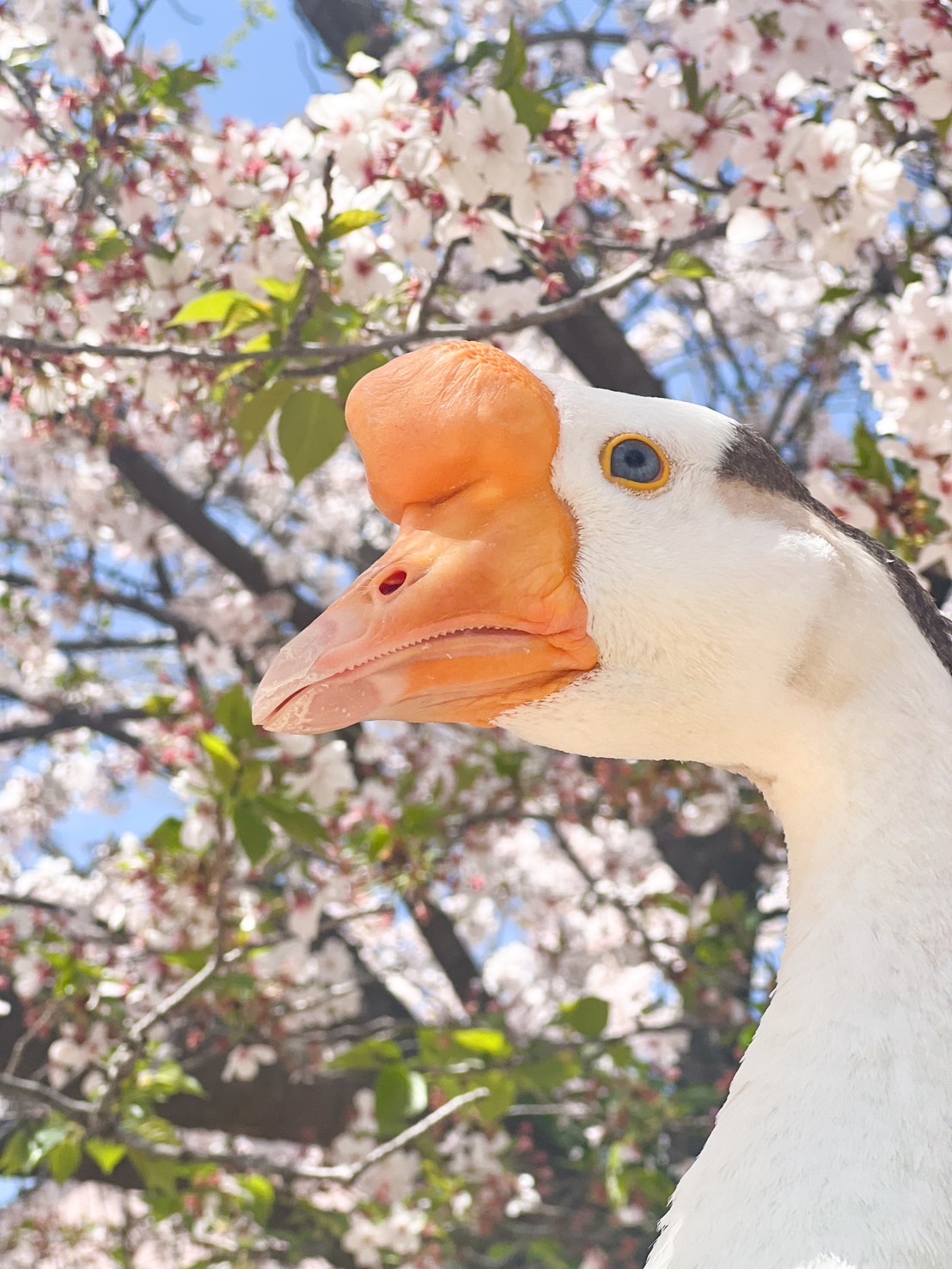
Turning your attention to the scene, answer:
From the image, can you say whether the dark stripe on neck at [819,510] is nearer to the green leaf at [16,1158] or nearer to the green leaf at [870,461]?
the green leaf at [870,461]

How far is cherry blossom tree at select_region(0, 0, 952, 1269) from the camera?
2.79 m

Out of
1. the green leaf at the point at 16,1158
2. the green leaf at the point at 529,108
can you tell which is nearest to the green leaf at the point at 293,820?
the green leaf at the point at 16,1158

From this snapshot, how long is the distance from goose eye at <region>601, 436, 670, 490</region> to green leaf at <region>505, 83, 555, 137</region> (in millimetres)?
1707

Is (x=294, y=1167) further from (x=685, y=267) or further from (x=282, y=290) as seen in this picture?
(x=685, y=267)

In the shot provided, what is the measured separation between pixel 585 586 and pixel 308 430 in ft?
4.72

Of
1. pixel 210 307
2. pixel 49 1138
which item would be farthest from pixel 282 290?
pixel 49 1138

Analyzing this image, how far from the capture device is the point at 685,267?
2.93 metres

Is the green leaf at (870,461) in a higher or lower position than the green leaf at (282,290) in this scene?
lower

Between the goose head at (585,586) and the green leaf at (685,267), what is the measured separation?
1.61m

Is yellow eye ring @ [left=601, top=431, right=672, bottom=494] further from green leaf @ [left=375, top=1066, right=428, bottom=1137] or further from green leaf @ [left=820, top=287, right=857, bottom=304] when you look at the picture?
green leaf @ [left=375, top=1066, right=428, bottom=1137]

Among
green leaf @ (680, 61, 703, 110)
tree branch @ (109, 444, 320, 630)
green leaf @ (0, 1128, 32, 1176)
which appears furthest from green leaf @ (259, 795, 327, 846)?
tree branch @ (109, 444, 320, 630)

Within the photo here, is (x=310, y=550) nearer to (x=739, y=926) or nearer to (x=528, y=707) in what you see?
(x=739, y=926)

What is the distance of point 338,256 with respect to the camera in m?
2.77

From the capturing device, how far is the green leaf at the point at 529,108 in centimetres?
276
